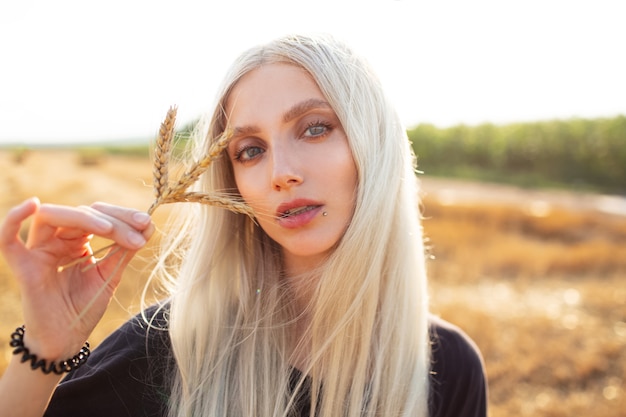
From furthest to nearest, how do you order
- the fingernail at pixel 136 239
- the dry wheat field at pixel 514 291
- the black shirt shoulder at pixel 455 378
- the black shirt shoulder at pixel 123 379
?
A: the dry wheat field at pixel 514 291, the black shirt shoulder at pixel 455 378, the black shirt shoulder at pixel 123 379, the fingernail at pixel 136 239

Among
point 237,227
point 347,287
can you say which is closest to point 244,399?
point 347,287

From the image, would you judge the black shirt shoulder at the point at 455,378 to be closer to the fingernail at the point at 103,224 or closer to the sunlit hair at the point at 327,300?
the sunlit hair at the point at 327,300

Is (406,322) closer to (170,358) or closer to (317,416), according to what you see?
(317,416)

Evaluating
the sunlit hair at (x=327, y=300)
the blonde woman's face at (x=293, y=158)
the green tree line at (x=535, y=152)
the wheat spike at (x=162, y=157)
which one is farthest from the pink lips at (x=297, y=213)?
the green tree line at (x=535, y=152)

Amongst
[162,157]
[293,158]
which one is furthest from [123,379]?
[293,158]

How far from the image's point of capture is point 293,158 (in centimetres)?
213

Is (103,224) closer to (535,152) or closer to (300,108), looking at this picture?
(300,108)

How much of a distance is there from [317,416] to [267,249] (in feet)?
2.79

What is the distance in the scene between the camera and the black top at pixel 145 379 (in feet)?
6.89

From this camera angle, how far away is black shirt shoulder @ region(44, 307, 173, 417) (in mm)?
2080

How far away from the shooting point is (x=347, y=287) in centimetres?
233

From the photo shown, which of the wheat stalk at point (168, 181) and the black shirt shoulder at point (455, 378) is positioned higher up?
the wheat stalk at point (168, 181)

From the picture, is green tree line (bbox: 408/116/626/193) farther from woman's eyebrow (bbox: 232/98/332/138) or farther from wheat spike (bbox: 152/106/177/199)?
wheat spike (bbox: 152/106/177/199)

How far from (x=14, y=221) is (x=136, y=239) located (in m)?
0.35
